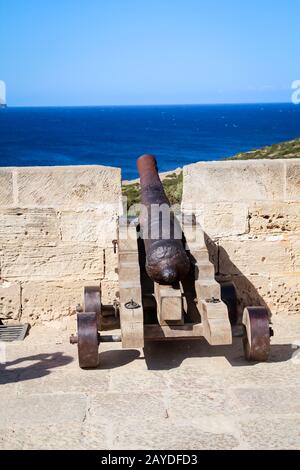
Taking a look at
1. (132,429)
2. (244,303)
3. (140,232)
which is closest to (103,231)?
(140,232)

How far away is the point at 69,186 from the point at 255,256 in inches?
64.0

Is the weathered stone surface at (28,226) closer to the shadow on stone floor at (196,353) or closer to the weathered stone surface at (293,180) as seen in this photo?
the shadow on stone floor at (196,353)

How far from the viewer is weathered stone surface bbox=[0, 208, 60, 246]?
5672mm

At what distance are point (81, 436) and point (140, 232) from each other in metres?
2.04

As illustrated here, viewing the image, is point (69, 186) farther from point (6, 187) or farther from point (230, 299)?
point (230, 299)

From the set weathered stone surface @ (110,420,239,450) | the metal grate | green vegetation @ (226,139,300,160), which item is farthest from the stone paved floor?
green vegetation @ (226,139,300,160)

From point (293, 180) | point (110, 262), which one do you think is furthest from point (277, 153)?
point (110, 262)

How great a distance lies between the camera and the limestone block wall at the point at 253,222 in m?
5.80

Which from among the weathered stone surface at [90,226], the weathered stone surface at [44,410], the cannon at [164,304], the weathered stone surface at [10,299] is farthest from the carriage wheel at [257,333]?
the weathered stone surface at [10,299]

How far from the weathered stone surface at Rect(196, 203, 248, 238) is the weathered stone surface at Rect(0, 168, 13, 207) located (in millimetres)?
1517

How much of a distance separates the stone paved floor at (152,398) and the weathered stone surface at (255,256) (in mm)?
749

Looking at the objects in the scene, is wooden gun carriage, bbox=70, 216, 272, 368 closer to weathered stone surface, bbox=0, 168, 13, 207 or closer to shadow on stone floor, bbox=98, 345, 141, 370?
shadow on stone floor, bbox=98, 345, 141, 370

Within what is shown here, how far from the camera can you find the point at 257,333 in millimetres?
4598
